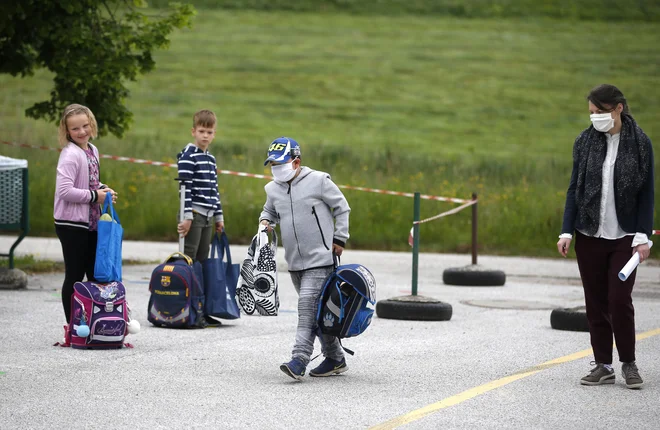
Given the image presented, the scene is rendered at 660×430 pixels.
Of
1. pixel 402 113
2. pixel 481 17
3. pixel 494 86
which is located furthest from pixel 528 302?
pixel 481 17

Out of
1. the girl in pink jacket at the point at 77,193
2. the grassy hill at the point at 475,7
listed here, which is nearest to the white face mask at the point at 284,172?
the girl in pink jacket at the point at 77,193

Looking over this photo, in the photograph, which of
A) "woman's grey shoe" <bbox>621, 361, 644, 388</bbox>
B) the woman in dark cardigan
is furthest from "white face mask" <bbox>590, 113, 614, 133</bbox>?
"woman's grey shoe" <bbox>621, 361, 644, 388</bbox>

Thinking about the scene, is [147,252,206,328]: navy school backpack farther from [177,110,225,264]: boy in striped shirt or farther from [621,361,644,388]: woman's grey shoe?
[621,361,644,388]: woman's grey shoe

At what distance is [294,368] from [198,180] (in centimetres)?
305

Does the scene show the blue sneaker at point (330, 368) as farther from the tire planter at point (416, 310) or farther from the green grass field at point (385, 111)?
the green grass field at point (385, 111)

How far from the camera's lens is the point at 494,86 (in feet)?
130

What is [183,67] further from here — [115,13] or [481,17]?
[115,13]

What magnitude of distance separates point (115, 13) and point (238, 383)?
9.44 metres

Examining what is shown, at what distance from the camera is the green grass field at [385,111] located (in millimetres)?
22203

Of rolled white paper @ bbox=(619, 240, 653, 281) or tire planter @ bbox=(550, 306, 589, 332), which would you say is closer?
rolled white paper @ bbox=(619, 240, 653, 281)

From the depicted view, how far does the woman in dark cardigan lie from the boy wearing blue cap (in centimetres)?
152

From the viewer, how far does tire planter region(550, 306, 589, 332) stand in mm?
9977

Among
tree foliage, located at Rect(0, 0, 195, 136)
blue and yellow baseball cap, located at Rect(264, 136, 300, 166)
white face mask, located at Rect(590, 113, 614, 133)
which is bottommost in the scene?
blue and yellow baseball cap, located at Rect(264, 136, 300, 166)

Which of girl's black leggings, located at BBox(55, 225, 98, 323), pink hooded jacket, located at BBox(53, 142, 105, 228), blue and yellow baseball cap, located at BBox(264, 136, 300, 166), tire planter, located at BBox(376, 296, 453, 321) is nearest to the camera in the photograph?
blue and yellow baseball cap, located at BBox(264, 136, 300, 166)
